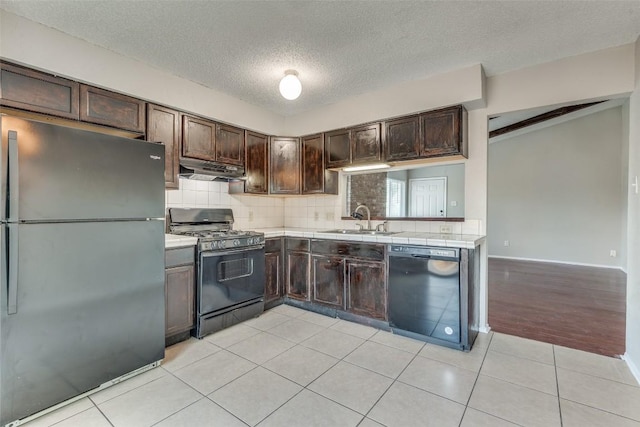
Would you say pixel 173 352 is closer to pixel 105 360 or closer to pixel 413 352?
pixel 105 360

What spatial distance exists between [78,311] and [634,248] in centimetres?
388

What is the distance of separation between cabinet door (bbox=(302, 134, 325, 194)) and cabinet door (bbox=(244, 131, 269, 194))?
49 centimetres

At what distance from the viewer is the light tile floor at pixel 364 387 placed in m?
1.65

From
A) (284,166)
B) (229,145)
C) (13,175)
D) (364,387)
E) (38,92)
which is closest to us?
(13,175)

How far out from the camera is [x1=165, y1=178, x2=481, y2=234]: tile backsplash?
3.18 m

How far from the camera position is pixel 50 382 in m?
1.68

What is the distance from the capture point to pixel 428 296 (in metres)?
2.57

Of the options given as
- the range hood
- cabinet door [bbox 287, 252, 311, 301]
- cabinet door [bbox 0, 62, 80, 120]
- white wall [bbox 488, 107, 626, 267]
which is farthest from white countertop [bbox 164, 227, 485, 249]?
white wall [bbox 488, 107, 626, 267]

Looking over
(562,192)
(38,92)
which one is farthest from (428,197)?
(562,192)

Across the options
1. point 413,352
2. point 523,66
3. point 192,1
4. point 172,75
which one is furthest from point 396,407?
point 172,75

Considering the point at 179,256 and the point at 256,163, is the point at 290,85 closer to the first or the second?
the point at 256,163

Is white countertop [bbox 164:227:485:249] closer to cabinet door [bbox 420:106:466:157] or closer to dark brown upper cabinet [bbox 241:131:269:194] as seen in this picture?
dark brown upper cabinet [bbox 241:131:269:194]

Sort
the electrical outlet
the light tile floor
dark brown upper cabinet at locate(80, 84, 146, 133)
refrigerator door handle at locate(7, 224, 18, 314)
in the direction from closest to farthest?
refrigerator door handle at locate(7, 224, 18, 314)
the light tile floor
dark brown upper cabinet at locate(80, 84, 146, 133)
the electrical outlet

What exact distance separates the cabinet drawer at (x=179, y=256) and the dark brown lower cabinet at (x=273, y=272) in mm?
878
